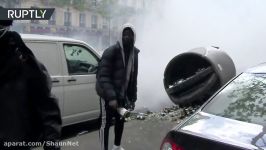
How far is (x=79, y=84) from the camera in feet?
22.0

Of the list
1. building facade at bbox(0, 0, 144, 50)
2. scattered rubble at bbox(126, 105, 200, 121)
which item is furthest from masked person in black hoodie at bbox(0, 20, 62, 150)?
building facade at bbox(0, 0, 144, 50)

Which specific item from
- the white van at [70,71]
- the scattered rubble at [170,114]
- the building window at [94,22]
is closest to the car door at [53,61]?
the white van at [70,71]

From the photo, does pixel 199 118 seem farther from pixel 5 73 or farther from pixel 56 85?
pixel 56 85

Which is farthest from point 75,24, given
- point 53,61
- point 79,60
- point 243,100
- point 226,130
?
point 226,130

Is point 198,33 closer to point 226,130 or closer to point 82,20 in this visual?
point 226,130

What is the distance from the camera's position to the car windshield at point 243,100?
11.8 feet

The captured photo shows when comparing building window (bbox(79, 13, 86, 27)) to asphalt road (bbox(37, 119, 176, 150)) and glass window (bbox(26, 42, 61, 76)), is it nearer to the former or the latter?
asphalt road (bbox(37, 119, 176, 150))

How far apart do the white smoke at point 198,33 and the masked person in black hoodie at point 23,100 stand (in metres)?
7.35

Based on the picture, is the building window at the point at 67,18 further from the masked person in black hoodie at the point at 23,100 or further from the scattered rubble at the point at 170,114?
the masked person in black hoodie at the point at 23,100

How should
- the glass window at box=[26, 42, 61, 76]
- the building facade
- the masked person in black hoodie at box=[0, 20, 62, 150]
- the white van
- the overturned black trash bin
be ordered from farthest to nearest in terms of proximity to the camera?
the building facade → the overturned black trash bin → the white van → the glass window at box=[26, 42, 61, 76] → the masked person in black hoodie at box=[0, 20, 62, 150]

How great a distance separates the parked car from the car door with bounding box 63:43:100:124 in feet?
9.73

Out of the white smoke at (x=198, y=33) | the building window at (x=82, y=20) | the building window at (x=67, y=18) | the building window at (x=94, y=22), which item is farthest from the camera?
the building window at (x=82, y=20)

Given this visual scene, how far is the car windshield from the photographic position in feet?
11.8

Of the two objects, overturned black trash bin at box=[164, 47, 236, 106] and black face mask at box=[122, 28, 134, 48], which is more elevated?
black face mask at box=[122, 28, 134, 48]
